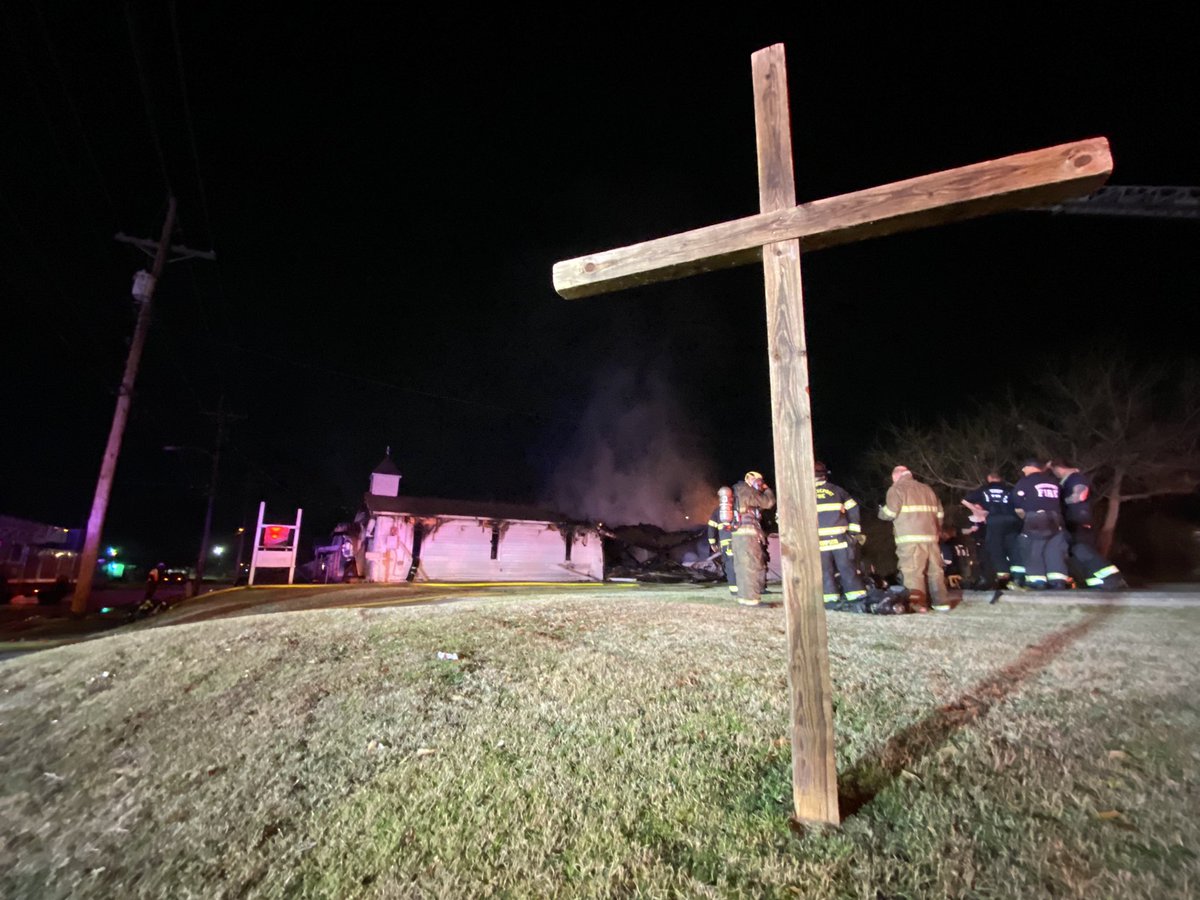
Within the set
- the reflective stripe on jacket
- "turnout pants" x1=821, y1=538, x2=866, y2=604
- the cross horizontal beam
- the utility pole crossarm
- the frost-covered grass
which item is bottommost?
the frost-covered grass

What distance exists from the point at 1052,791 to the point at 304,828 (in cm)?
333

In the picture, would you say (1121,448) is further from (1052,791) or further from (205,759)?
(205,759)

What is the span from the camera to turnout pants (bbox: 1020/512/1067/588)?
9219mm

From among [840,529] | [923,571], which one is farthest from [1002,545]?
[840,529]

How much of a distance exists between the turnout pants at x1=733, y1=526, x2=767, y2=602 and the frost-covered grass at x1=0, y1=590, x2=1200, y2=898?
153 inches

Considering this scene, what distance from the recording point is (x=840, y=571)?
8.33 metres

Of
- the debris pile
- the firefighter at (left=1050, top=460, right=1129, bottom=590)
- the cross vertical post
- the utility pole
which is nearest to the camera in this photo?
the cross vertical post

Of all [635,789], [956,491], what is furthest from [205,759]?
[956,491]

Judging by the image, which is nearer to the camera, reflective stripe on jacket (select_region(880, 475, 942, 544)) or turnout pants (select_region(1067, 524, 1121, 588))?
reflective stripe on jacket (select_region(880, 475, 942, 544))

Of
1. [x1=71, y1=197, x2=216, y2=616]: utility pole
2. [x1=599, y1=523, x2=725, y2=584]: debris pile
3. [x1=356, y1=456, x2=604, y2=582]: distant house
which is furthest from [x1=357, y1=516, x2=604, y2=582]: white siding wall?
[x1=71, y1=197, x2=216, y2=616]: utility pole

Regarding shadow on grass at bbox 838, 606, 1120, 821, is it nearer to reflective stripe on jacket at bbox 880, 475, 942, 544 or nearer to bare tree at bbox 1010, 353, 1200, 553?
reflective stripe on jacket at bbox 880, 475, 942, 544

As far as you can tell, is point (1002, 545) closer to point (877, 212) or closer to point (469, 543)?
point (877, 212)

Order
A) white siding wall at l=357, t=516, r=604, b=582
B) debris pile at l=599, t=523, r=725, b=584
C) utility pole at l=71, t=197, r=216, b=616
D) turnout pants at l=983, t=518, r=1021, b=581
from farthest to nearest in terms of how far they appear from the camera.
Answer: white siding wall at l=357, t=516, r=604, b=582 < debris pile at l=599, t=523, r=725, b=584 < utility pole at l=71, t=197, r=216, b=616 < turnout pants at l=983, t=518, r=1021, b=581

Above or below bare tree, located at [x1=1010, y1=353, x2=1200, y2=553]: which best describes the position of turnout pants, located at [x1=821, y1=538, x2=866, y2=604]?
below
